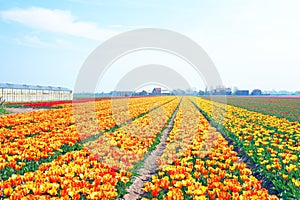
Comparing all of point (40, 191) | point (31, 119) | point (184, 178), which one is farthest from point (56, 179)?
point (31, 119)

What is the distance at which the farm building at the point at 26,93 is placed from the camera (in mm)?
36938

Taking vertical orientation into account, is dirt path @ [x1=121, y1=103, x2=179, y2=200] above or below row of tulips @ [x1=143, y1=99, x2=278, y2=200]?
below

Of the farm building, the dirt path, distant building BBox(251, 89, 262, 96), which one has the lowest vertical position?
the dirt path

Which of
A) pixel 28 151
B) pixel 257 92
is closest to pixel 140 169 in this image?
pixel 28 151

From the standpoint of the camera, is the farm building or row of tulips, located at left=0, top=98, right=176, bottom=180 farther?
the farm building

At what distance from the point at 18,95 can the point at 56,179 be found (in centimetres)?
3868

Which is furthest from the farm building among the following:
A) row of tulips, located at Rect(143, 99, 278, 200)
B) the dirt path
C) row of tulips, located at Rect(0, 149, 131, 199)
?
row of tulips, located at Rect(0, 149, 131, 199)

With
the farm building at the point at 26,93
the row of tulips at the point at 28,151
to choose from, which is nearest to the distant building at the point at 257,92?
the farm building at the point at 26,93

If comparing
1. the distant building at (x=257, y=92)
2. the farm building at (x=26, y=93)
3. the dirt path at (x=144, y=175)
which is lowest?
the dirt path at (x=144, y=175)

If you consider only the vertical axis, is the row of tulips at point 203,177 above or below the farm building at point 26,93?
below

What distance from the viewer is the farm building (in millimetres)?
36938

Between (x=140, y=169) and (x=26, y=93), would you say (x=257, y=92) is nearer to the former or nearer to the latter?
(x=26, y=93)

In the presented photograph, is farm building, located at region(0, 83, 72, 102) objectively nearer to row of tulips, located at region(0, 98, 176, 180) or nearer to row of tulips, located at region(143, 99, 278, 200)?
row of tulips, located at region(0, 98, 176, 180)

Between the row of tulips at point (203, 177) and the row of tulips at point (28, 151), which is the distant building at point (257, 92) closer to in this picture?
the row of tulips at point (203, 177)
